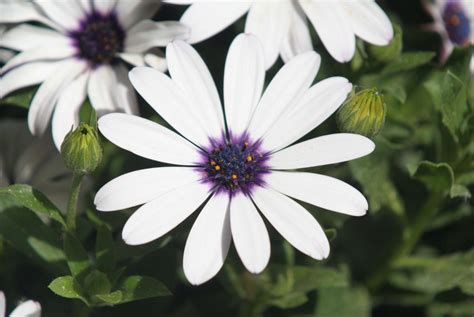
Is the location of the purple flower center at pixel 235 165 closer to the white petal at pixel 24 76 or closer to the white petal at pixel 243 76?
the white petal at pixel 243 76

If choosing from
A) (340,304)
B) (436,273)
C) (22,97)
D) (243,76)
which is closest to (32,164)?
(22,97)

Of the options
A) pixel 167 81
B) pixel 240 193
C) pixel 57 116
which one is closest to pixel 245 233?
pixel 240 193

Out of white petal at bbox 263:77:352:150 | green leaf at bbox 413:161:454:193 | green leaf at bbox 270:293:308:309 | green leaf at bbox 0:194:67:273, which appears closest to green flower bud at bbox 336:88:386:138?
white petal at bbox 263:77:352:150

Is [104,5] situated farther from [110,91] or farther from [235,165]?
[235,165]

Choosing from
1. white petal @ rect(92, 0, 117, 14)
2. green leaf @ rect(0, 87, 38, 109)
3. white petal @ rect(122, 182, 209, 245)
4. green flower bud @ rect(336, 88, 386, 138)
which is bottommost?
white petal @ rect(122, 182, 209, 245)

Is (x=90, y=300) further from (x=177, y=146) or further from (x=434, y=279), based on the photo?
(x=434, y=279)

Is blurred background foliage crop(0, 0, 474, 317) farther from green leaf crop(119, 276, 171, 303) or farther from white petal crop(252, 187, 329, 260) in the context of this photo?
white petal crop(252, 187, 329, 260)

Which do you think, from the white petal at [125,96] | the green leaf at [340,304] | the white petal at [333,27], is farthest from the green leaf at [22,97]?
the green leaf at [340,304]
